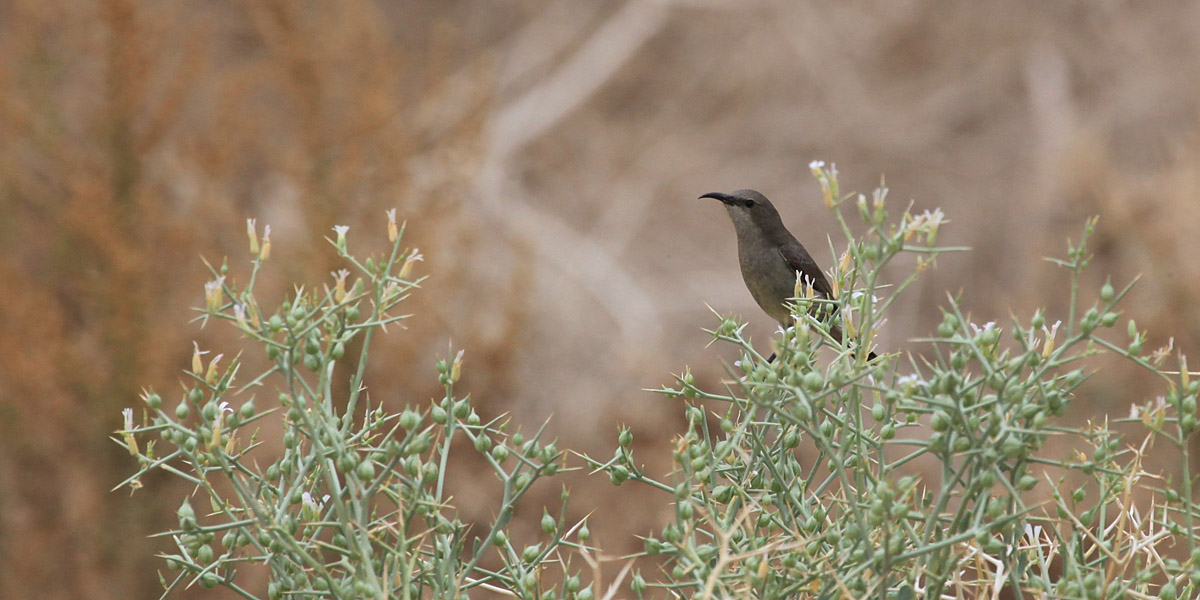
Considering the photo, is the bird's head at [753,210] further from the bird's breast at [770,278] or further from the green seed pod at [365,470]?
the green seed pod at [365,470]

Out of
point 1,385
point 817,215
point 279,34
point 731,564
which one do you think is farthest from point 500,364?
point 731,564

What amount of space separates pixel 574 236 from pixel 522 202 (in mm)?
506

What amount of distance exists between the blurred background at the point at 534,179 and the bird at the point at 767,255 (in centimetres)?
253

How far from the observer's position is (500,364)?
5949 millimetres

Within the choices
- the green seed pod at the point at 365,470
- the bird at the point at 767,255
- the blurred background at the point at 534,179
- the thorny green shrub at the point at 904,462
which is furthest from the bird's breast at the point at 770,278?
the blurred background at the point at 534,179

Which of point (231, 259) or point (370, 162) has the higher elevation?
point (370, 162)

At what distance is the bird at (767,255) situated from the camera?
3.12m

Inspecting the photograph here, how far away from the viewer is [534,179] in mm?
9125

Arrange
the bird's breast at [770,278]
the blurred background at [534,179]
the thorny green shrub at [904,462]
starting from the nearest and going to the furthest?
1. the thorny green shrub at [904,462]
2. the bird's breast at [770,278]
3. the blurred background at [534,179]

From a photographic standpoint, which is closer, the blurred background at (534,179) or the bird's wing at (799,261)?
the bird's wing at (799,261)

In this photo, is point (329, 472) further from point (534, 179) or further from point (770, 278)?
point (534, 179)

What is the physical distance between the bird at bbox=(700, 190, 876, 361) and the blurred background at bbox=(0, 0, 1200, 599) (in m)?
2.53

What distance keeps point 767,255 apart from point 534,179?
6124mm

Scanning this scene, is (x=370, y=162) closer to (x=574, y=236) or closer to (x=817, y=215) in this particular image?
(x=574, y=236)
